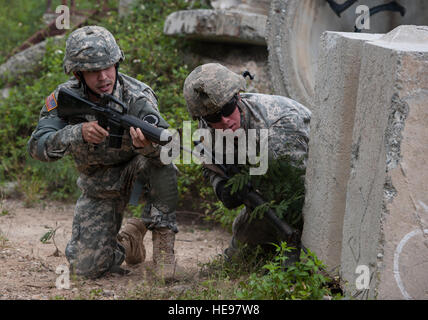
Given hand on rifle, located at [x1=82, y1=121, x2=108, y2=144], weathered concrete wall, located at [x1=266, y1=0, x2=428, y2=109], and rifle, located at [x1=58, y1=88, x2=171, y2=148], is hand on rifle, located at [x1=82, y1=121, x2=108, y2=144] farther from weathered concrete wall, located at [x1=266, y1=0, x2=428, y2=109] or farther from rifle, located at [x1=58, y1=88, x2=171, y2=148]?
weathered concrete wall, located at [x1=266, y1=0, x2=428, y2=109]

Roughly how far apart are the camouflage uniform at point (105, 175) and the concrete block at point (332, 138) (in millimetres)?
990

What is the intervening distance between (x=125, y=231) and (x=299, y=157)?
1.39m

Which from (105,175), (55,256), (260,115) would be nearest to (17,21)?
(55,256)

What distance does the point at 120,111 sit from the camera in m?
3.71

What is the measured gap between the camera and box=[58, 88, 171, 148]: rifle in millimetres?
3494

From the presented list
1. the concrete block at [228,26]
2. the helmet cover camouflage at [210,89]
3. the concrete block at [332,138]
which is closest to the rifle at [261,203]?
the concrete block at [332,138]

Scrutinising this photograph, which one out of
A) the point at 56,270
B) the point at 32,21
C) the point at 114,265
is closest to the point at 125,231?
the point at 114,265

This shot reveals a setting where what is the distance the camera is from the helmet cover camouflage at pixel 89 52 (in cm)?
367

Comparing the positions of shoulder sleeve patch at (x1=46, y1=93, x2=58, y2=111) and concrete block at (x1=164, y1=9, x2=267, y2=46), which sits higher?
concrete block at (x1=164, y1=9, x2=267, y2=46)

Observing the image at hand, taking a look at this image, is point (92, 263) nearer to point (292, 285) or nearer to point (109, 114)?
point (109, 114)

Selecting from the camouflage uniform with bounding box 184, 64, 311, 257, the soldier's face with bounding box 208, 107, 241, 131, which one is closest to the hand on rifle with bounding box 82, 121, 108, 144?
the camouflage uniform with bounding box 184, 64, 311, 257

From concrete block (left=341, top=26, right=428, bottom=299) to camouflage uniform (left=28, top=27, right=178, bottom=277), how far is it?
1.47 m

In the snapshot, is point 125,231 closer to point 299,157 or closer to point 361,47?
point 299,157

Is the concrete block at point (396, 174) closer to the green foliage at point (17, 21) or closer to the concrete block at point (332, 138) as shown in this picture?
the concrete block at point (332, 138)
